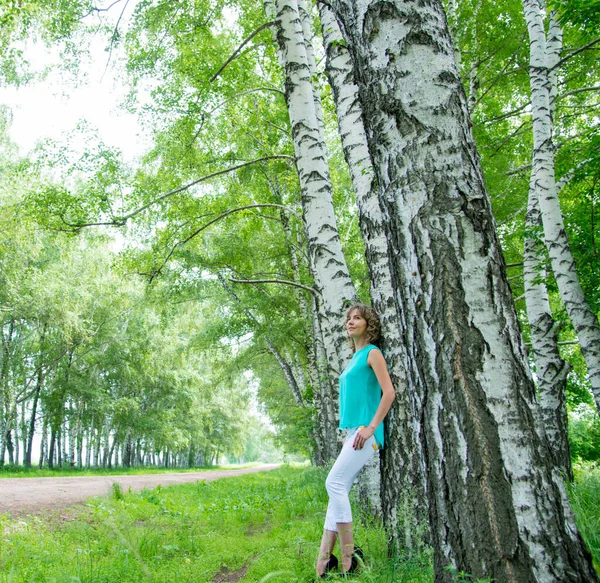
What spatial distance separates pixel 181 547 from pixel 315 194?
3.63 meters

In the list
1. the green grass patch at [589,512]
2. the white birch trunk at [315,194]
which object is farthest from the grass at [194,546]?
the white birch trunk at [315,194]

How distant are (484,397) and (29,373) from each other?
2566 centimetres

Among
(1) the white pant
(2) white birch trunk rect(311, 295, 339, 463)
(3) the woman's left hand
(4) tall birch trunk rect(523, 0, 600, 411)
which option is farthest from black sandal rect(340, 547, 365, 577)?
(2) white birch trunk rect(311, 295, 339, 463)

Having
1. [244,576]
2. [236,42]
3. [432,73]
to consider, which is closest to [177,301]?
[236,42]

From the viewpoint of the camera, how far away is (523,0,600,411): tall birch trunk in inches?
223

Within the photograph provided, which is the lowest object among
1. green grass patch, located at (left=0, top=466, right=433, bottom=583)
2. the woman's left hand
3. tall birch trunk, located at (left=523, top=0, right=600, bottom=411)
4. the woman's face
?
green grass patch, located at (left=0, top=466, right=433, bottom=583)

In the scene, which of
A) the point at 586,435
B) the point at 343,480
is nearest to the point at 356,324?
the point at 343,480

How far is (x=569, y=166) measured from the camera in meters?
8.28

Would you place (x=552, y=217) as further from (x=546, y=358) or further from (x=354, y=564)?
(x=354, y=564)

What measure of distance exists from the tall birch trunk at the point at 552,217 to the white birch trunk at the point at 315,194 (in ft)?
8.66

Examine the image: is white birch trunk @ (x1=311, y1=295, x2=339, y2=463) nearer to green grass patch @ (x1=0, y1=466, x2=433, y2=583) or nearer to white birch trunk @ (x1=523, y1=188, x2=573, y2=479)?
green grass patch @ (x1=0, y1=466, x2=433, y2=583)

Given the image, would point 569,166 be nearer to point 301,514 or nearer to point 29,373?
point 301,514

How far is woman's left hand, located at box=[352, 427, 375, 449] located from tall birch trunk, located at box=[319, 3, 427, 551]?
287 mm

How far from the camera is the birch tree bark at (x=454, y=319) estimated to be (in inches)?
71.1
